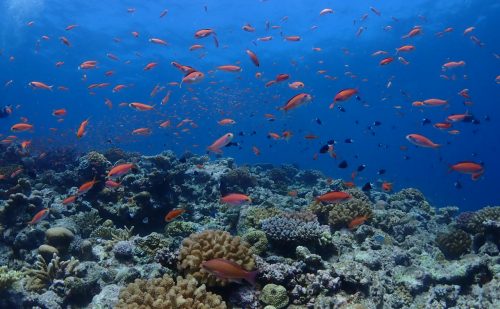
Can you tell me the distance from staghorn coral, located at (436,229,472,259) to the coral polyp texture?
0.03 metres

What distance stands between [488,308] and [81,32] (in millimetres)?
49034

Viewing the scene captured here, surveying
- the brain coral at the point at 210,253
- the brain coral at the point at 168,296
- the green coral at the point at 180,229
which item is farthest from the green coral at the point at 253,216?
the brain coral at the point at 168,296

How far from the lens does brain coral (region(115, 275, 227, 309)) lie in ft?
14.8

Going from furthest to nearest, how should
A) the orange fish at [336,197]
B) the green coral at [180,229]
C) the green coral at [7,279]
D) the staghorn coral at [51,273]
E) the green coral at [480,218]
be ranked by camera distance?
the green coral at [480,218] < the green coral at [180,229] < the orange fish at [336,197] < the staghorn coral at [51,273] < the green coral at [7,279]

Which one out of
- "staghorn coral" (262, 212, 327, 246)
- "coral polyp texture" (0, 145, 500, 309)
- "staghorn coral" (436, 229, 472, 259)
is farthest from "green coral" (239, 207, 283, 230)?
"staghorn coral" (436, 229, 472, 259)

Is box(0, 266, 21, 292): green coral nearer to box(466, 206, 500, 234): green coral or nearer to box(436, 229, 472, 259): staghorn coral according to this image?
box(436, 229, 472, 259): staghorn coral

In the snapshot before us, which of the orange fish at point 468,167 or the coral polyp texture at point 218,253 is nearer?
the coral polyp texture at point 218,253

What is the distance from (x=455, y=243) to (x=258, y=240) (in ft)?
20.2

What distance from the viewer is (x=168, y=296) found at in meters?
4.57

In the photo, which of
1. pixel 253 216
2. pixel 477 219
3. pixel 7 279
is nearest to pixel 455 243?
pixel 477 219

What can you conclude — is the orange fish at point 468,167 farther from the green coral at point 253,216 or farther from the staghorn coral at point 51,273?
the staghorn coral at point 51,273

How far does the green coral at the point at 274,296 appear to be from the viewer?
5.27 m

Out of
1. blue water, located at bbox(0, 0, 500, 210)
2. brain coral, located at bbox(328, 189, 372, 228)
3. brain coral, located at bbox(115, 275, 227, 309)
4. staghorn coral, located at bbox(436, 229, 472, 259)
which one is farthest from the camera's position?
blue water, located at bbox(0, 0, 500, 210)

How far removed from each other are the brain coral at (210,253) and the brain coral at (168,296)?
287mm
